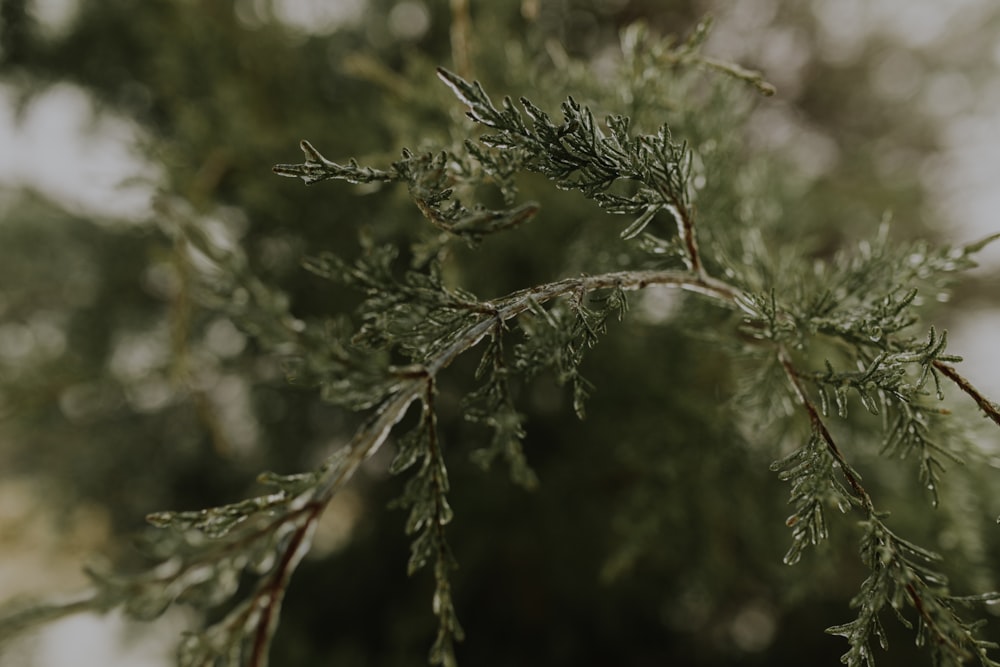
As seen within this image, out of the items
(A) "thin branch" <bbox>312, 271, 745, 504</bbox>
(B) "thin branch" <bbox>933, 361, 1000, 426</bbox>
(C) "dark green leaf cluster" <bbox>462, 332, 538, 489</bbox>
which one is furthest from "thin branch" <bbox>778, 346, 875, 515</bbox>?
Answer: (C) "dark green leaf cluster" <bbox>462, 332, 538, 489</bbox>

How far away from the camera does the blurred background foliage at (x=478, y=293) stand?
2.01 meters

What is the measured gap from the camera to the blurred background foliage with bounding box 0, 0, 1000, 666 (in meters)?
2.01

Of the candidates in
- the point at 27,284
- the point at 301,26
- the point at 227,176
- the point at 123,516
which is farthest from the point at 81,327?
the point at 301,26

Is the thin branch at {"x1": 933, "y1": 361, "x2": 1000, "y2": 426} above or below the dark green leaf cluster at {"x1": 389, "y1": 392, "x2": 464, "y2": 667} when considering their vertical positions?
above

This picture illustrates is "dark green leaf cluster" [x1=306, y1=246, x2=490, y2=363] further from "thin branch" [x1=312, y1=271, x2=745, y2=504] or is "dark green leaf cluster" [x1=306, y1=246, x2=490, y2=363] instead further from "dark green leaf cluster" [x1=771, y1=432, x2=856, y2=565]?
"dark green leaf cluster" [x1=771, y1=432, x2=856, y2=565]

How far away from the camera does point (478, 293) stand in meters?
2.41

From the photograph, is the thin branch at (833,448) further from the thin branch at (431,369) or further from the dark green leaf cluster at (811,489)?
the thin branch at (431,369)

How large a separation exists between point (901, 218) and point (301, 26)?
3.56 m

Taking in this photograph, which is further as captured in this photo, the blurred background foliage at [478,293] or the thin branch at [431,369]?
the blurred background foliage at [478,293]

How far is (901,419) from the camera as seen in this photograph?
916mm

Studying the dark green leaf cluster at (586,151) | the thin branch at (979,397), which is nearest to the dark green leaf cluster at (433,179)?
the dark green leaf cluster at (586,151)

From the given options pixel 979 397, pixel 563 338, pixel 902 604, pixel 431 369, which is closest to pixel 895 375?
pixel 979 397

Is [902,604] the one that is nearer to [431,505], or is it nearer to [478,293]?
[431,505]

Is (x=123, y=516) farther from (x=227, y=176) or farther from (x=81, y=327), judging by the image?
(x=227, y=176)
